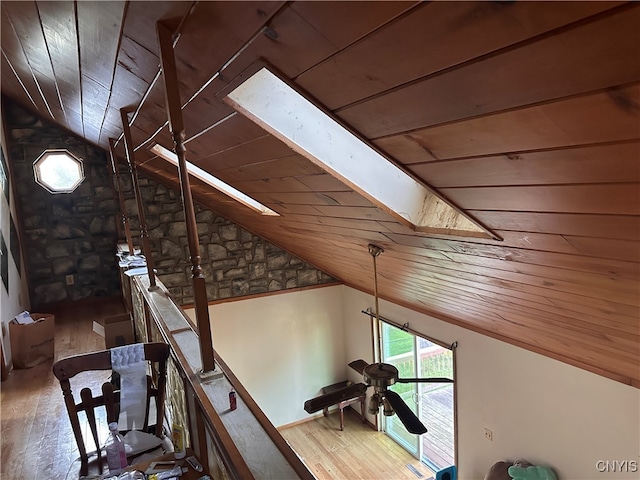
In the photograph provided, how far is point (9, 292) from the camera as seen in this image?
13.8 feet

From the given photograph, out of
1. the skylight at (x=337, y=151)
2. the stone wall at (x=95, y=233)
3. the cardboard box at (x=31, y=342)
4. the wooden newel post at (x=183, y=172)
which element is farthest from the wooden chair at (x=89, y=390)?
the stone wall at (x=95, y=233)

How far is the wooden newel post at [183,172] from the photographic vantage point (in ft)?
4.59

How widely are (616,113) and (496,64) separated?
26cm

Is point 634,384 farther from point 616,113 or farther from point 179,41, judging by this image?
point 179,41

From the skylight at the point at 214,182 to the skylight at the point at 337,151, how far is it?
177 cm

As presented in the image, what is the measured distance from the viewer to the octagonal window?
5410 millimetres

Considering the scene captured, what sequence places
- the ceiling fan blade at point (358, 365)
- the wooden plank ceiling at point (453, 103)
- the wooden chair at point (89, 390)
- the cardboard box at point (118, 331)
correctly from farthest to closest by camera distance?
the ceiling fan blade at point (358, 365) < the cardboard box at point (118, 331) < the wooden chair at point (89, 390) < the wooden plank ceiling at point (453, 103)

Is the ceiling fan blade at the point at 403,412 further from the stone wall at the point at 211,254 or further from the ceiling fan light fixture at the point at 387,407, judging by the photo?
the stone wall at the point at 211,254

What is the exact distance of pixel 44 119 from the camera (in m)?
5.27

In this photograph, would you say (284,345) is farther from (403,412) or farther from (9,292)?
(403,412)

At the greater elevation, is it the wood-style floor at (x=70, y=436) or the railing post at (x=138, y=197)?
the railing post at (x=138, y=197)

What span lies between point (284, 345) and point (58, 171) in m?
4.01

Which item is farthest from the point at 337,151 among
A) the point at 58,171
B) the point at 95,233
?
the point at 58,171

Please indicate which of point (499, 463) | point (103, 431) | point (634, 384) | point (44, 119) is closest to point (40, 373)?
point (103, 431)
